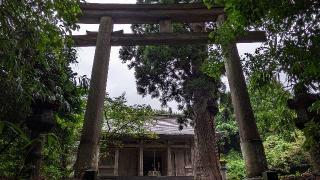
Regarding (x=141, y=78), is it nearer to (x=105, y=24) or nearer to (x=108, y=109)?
(x=108, y=109)

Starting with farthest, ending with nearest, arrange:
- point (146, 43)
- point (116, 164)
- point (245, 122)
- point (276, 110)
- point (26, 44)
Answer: point (116, 164), point (146, 43), point (276, 110), point (245, 122), point (26, 44)

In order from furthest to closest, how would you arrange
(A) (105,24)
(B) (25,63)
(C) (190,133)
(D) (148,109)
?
1. (C) (190,133)
2. (D) (148,109)
3. (A) (105,24)
4. (B) (25,63)

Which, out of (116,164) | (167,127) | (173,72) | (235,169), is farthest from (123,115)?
(235,169)

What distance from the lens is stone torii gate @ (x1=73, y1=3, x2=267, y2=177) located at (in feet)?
20.9

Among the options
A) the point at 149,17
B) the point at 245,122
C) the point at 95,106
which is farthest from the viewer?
the point at 149,17

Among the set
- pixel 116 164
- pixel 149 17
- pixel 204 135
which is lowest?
pixel 116 164

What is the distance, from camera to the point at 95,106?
663 cm

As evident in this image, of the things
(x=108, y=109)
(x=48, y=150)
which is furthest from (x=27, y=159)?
(x=108, y=109)

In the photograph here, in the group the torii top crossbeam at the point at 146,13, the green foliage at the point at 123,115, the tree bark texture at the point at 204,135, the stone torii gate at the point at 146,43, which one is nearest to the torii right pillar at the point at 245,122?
the stone torii gate at the point at 146,43

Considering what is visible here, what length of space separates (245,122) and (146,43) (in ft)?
10.8

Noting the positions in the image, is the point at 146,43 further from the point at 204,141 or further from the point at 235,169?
the point at 235,169

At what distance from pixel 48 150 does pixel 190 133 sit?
406 inches

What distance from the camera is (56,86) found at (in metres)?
7.51

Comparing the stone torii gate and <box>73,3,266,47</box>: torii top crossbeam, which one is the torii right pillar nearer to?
the stone torii gate
